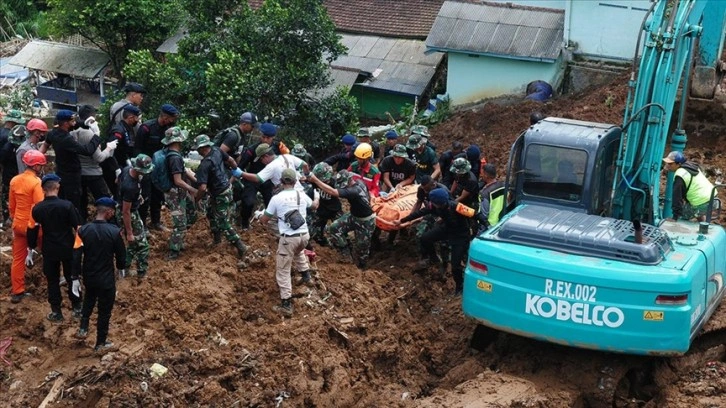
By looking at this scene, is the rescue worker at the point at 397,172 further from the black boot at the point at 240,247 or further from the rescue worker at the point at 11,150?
the rescue worker at the point at 11,150

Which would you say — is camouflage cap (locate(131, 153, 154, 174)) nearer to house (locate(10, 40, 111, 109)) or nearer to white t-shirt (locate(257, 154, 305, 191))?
white t-shirt (locate(257, 154, 305, 191))

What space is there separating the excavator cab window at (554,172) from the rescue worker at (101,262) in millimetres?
4425

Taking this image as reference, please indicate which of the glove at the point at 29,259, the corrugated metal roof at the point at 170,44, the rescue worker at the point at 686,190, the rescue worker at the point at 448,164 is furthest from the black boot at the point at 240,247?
the corrugated metal roof at the point at 170,44

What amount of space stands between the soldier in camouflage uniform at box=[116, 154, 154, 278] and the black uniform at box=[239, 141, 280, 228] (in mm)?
1816

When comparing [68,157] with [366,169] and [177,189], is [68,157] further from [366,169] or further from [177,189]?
[366,169]

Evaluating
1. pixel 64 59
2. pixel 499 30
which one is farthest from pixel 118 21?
pixel 499 30

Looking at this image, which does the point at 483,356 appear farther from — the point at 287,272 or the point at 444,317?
the point at 287,272

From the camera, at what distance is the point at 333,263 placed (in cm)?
1315

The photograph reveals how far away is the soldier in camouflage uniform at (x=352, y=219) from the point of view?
42.3ft

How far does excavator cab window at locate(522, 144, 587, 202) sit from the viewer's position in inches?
436

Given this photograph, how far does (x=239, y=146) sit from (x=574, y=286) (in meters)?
5.76

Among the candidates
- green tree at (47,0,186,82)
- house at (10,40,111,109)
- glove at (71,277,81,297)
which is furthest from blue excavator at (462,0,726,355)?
house at (10,40,111,109)

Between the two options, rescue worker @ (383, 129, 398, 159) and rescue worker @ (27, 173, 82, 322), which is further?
rescue worker @ (383, 129, 398, 159)

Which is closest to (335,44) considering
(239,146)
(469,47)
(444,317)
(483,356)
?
(469,47)
